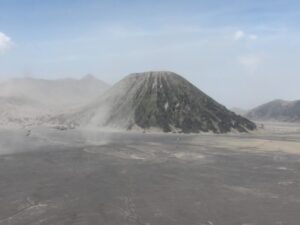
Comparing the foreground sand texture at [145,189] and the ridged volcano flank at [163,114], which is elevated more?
the ridged volcano flank at [163,114]

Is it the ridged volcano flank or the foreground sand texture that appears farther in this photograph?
the ridged volcano flank

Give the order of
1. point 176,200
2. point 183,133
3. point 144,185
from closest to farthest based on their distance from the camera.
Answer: point 176,200 → point 144,185 → point 183,133

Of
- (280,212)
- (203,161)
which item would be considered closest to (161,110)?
(203,161)

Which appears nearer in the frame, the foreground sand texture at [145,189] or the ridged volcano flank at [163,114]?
the foreground sand texture at [145,189]

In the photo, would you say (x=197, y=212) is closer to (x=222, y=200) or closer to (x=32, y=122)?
(x=222, y=200)

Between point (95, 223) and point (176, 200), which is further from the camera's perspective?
point (176, 200)

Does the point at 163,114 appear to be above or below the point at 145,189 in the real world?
above

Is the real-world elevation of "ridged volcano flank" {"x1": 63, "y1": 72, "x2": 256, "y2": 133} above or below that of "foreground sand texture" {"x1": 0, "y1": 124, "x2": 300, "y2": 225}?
above

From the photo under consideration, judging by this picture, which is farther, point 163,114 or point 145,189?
point 163,114
